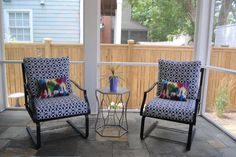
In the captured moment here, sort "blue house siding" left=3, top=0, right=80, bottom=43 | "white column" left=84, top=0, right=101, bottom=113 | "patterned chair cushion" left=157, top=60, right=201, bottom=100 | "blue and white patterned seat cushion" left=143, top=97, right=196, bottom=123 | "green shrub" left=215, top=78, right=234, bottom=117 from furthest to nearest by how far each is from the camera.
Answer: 1. "blue house siding" left=3, top=0, right=80, bottom=43
2. "white column" left=84, top=0, right=101, bottom=113
3. "green shrub" left=215, top=78, right=234, bottom=117
4. "patterned chair cushion" left=157, top=60, right=201, bottom=100
5. "blue and white patterned seat cushion" left=143, top=97, right=196, bottom=123

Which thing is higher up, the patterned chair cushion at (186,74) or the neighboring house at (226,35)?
the neighboring house at (226,35)

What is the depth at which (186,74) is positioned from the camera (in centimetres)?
317

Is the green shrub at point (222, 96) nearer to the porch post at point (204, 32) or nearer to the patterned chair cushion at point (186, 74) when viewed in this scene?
the porch post at point (204, 32)

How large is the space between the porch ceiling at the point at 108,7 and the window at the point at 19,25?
1.17m

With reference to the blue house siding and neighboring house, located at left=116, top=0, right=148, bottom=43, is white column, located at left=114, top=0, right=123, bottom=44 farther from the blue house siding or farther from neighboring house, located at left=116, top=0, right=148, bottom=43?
the blue house siding

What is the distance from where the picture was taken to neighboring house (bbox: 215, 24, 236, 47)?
3.18 metres

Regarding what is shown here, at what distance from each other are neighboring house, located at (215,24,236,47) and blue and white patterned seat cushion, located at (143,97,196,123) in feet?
3.69

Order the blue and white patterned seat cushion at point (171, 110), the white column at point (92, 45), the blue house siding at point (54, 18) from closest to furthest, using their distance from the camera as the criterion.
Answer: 1. the blue and white patterned seat cushion at point (171, 110)
2. the white column at point (92, 45)
3. the blue house siding at point (54, 18)

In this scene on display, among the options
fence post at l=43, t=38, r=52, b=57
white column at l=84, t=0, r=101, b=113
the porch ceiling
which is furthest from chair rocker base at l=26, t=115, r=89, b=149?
the porch ceiling

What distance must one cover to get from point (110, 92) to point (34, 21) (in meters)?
1.82

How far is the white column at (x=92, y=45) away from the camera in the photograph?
3523mm

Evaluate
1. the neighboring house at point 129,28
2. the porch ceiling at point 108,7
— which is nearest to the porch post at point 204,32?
the neighboring house at point 129,28

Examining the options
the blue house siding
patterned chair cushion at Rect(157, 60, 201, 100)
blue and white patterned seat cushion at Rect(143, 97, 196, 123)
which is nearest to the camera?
blue and white patterned seat cushion at Rect(143, 97, 196, 123)

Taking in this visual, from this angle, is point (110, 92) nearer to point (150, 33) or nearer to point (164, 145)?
point (164, 145)
